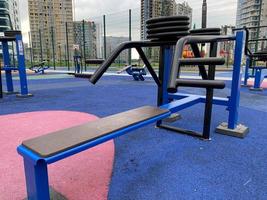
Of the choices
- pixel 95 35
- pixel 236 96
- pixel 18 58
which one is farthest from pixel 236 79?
pixel 95 35

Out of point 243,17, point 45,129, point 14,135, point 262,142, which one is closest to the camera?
point 262,142

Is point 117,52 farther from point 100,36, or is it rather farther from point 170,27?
point 100,36

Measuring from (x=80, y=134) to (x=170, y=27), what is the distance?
1.07 meters

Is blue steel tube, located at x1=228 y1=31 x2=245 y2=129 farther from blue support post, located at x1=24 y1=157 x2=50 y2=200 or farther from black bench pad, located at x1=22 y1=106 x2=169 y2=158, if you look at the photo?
blue support post, located at x1=24 y1=157 x2=50 y2=200

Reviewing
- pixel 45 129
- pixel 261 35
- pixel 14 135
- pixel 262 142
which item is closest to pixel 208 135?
pixel 262 142

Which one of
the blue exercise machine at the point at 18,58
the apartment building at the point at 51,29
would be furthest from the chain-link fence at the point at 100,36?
the blue exercise machine at the point at 18,58

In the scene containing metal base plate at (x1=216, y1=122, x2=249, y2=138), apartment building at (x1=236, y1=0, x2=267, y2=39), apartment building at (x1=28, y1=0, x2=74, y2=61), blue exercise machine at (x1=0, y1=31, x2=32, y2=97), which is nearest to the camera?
metal base plate at (x1=216, y1=122, x2=249, y2=138)

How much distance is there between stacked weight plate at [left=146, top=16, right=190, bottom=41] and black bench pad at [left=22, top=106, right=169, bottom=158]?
640 millimetres

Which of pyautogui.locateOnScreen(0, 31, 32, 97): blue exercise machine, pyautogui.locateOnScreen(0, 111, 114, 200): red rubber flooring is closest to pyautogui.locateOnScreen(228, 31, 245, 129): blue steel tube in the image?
pyautogui.locateOnScreen(0, 111, 114, 200): red rubber flooring

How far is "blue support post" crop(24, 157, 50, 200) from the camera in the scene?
34.4 inches

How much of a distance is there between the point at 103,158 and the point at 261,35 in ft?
32.3

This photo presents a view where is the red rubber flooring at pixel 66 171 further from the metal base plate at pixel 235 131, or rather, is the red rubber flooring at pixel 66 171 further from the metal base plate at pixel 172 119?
the metal base plate at pixel 235 131

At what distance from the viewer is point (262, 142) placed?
6.95 ft

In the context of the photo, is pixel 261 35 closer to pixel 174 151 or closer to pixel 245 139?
pixel 245 139
